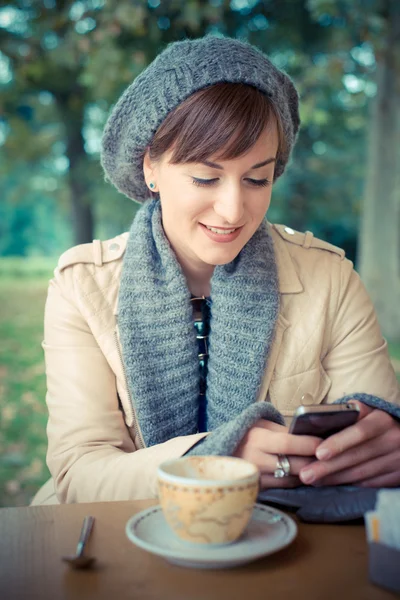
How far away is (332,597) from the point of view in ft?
2.48

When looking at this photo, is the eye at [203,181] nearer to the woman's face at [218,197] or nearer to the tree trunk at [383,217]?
the woman's face at [218,197]

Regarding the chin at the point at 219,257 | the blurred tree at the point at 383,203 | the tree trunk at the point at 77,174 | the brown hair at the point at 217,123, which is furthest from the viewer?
the tree trunk at the point at 77,174

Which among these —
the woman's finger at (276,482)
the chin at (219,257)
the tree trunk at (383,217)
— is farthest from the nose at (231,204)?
the tree trunk at (383,217)

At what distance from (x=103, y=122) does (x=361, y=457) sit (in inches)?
166

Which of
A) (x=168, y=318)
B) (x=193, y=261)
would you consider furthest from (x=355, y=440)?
(x=193, y=261)

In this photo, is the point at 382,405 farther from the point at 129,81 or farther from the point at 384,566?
the point at 129,81

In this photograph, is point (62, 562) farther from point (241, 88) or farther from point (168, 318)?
point (241, 88)

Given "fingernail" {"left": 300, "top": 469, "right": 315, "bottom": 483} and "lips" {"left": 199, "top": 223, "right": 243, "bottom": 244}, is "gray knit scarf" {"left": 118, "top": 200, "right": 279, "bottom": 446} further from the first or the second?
"fingernail" {"left": 300, "top": 469, "right": 315, "bottom": 483}

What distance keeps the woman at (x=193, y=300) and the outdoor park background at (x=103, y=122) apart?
7.34 ft

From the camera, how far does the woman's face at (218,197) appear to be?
4.83ft

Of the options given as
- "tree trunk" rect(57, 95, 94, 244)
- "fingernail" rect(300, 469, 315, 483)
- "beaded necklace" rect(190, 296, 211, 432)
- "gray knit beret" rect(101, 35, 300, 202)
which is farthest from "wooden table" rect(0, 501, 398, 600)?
"tree trunk" rect(57, 95, 94, 244)

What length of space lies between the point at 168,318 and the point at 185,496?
34.6 inches

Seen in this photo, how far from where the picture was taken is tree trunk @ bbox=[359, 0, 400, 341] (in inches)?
184

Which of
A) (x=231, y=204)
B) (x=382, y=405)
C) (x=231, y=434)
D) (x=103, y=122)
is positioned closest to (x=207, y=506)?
(x=231, y=434)
